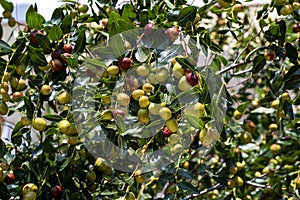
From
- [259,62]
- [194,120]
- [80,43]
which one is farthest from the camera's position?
[259,62]

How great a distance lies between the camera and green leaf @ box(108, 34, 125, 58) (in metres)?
0.83

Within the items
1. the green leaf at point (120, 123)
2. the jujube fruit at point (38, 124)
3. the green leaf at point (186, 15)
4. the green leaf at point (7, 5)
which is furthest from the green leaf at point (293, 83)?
the green leaf at point (7, 5)

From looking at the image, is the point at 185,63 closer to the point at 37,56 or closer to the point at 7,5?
the point at 37,56

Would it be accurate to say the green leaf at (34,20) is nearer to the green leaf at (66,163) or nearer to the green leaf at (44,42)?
the green leaf at (44,42)

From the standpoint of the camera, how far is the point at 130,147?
962 millimetres

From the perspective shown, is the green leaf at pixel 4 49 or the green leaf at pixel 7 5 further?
the green leaf at pixel 7 5

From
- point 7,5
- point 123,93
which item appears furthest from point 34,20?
point 123,93

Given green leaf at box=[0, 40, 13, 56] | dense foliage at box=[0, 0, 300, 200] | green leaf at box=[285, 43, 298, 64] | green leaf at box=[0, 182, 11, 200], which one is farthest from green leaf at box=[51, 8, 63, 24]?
green leaf at box=[285, 43, 298, 64]

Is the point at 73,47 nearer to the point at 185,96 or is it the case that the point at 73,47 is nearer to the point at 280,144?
the point at 185,96

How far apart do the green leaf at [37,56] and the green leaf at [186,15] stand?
0.86ft

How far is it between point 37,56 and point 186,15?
28 cm

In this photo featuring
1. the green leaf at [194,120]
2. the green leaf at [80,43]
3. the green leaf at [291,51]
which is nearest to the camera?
the green leaf at [194,120]

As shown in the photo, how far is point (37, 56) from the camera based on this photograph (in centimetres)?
92

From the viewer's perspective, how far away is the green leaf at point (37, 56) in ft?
2.97
